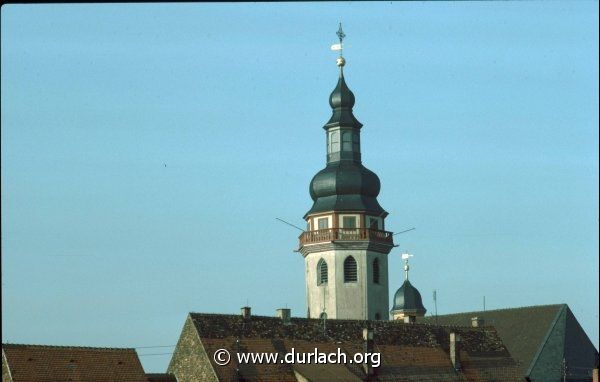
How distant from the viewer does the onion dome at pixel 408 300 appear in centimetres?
9138

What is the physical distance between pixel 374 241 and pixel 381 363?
1609 cm

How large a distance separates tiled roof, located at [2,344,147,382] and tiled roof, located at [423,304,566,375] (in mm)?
24719

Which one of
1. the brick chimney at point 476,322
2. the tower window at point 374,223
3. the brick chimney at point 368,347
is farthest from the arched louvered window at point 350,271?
the brick chimney at point 368,347

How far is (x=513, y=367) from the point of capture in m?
68.2

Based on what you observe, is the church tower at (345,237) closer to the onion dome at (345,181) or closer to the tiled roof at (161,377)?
the onion dome at (345,181)

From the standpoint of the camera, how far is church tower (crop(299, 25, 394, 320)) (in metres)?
76.4

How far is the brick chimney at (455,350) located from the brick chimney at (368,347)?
479cm

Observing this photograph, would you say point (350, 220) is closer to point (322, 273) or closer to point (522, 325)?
point (322, 273)

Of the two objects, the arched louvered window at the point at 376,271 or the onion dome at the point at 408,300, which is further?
the onion dome at the point at 408,300

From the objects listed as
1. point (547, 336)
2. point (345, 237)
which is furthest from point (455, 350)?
point (345, 237)

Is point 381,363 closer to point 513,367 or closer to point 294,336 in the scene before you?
point 294,336

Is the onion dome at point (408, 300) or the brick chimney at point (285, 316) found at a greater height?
the onion dome at point (408, 300)

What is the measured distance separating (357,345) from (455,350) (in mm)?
6015

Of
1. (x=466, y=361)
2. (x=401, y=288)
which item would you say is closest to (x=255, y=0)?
(x=466, y=361)
